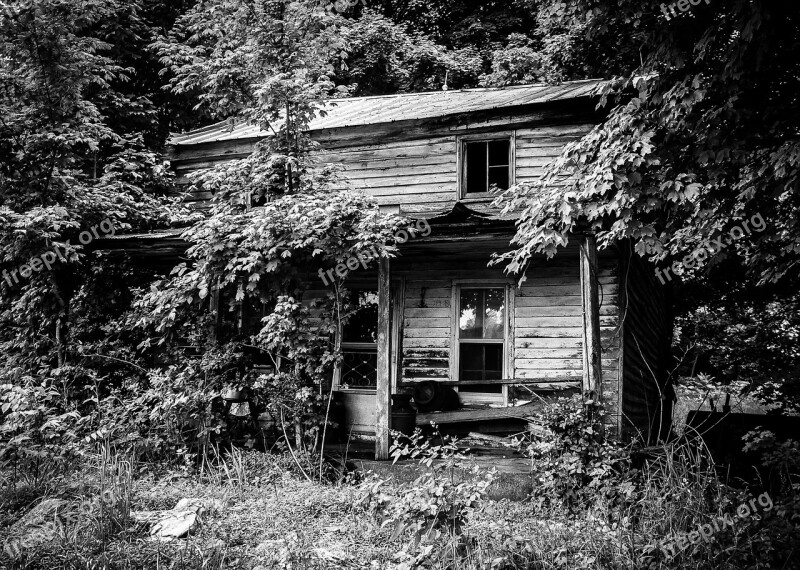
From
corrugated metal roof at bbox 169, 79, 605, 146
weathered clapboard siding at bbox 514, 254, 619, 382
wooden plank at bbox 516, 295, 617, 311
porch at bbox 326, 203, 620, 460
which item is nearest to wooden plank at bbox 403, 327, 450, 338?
porch at bbox 326, 203, 620, 460

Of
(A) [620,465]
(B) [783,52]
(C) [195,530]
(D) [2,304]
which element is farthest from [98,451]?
(B) [783,52]

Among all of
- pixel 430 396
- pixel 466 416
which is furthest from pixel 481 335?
pixel 466 416

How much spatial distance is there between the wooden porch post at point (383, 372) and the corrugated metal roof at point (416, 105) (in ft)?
13.8

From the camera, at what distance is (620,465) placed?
6.28 meters

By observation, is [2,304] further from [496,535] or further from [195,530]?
[496,535]

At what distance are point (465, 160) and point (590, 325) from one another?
16.7ft

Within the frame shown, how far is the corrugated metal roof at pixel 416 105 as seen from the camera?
11.5m

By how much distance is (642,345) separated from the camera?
1187 centimetres

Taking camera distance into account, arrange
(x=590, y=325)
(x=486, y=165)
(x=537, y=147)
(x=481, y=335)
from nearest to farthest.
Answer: (x=590, y=325), (x=481, y=335), (x=537, y=147), (x=486, y=165)

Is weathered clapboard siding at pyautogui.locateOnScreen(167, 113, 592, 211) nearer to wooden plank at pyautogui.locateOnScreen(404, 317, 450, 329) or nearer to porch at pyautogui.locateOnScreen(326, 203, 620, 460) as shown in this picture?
porch at pyautogui.locateOnScreen(326, 203, 620, 460)

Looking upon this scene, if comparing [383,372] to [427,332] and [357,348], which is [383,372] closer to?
[427,332]

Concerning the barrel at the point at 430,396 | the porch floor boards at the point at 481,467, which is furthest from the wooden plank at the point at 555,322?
the porch floor boards at the point at 481,467

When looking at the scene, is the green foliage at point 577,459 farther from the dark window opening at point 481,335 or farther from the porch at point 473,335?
the dark window opening at point 481,335

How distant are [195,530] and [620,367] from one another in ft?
22.1
